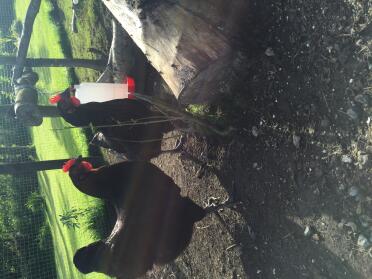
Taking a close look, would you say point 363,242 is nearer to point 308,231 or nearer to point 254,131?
point 308,231

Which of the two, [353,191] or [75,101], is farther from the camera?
[75,101]

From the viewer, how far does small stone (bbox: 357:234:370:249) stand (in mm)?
2211

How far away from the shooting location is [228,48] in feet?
9.71

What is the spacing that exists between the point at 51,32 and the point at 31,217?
15.0ft

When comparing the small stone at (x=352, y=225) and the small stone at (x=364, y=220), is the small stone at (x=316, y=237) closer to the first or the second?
the small stone at (x=352, y=225)

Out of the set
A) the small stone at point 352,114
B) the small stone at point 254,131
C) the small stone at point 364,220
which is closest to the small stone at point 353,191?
the small stone at point 364,220

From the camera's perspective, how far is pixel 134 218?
120 inches

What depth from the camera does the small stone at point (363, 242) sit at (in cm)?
221

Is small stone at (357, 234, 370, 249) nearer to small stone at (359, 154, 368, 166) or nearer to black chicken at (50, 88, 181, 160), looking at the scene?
small stone at (359, 154, 368, 166)

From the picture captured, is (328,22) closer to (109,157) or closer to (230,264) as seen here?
(230,264)

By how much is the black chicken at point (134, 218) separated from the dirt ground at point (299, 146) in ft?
2.06

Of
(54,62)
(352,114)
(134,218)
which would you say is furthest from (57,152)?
(352,114)

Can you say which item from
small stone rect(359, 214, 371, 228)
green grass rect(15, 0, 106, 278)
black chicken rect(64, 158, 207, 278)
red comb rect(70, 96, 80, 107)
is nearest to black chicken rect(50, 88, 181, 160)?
red comb rect(70, 96, 80, 107)

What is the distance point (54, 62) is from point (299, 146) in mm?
4017
